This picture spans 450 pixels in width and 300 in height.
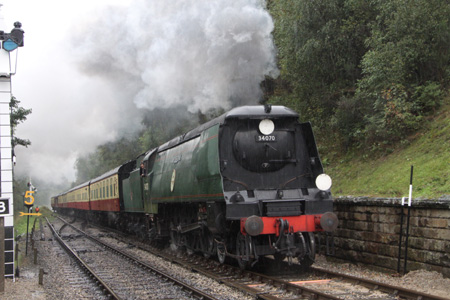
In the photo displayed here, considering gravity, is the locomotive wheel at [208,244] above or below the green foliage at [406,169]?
below

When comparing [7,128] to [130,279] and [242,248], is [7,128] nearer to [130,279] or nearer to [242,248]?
[130,279]

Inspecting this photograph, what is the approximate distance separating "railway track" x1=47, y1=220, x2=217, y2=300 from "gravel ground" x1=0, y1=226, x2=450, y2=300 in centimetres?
60

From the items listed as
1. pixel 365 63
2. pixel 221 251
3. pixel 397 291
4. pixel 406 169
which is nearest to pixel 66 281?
pixel 221 251

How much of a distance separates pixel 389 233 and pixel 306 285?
1951mm

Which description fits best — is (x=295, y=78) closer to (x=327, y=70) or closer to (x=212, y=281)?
(x=327, y=70)

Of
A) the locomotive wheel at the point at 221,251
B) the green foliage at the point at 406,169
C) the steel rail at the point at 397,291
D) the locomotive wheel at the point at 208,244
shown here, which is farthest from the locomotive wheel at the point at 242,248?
the green foliage at the point at 406,169

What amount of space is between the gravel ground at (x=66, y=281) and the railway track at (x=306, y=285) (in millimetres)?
593

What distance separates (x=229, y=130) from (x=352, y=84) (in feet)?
35.7

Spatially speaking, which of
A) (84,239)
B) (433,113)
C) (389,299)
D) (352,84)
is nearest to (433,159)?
(433,113)

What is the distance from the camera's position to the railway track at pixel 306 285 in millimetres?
6945

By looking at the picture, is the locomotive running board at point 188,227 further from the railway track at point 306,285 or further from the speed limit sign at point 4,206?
the speed limit sign at point 4,206

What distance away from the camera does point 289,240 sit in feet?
28.3

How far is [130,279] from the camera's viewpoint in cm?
992

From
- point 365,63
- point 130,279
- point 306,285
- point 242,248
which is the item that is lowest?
point 130,279
